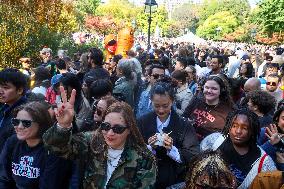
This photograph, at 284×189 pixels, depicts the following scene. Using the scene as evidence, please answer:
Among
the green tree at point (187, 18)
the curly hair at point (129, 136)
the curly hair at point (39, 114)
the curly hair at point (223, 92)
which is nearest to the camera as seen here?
the curly hair at point (129, 136)

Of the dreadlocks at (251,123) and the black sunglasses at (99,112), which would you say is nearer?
the dreadlocks at (251,123)

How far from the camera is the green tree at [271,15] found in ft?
114

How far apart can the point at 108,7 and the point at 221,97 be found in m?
53.8

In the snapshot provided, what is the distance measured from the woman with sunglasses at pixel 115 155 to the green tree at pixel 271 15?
33.8 m

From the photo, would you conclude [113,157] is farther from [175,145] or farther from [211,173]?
[175,145]

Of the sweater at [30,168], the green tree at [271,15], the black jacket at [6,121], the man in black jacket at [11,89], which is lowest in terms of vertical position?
the sweater at [30,168]

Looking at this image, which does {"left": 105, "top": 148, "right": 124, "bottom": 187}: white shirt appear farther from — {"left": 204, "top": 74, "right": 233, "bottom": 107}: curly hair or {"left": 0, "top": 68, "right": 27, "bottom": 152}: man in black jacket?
{"left": 204, "top": 74, "right": 233, "bottom": 107}: curly hair

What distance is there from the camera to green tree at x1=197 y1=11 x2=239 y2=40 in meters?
78.2

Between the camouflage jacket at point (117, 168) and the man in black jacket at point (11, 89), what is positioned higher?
the man in black jacket at point (11, 89)

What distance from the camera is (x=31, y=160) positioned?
3102 millimetres

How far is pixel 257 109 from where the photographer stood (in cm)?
488

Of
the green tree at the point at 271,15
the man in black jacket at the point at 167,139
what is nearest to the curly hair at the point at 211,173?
the man in black jacket at the point at 167,139

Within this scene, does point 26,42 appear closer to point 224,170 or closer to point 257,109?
point 257,109

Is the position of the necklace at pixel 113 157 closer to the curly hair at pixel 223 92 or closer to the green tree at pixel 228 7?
the curly hair at pixel 223 92
